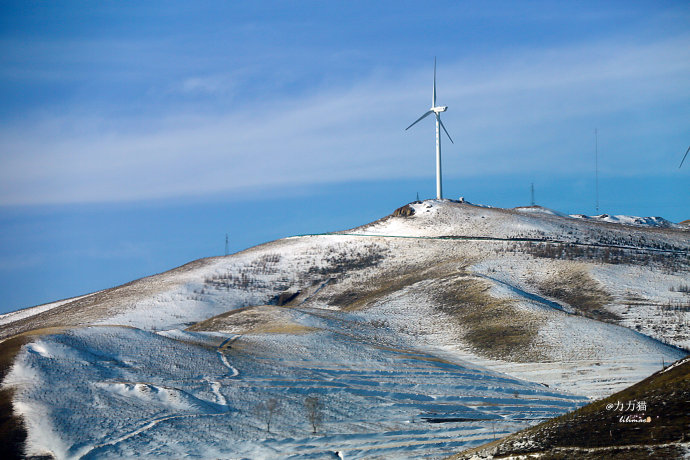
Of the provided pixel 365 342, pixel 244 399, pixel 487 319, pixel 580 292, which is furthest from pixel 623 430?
pixel 580 292

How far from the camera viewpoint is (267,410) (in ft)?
122

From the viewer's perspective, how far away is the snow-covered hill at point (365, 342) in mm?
34250

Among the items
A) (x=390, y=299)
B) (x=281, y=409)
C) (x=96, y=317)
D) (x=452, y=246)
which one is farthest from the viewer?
(x=452, y=246)

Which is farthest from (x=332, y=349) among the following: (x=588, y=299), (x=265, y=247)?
(x=265, y=247)

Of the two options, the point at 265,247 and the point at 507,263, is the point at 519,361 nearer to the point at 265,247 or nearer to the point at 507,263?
the point at 507,263

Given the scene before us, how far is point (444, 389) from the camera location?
44031 millimetres

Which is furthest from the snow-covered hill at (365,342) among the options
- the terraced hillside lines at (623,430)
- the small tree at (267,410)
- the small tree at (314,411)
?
the terraced hillside lines at (623,430)

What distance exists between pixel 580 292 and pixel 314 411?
49603mm

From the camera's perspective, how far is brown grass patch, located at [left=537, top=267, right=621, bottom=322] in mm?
72500

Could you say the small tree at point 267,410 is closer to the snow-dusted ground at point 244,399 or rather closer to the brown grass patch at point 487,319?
the snow-dusted ground at point 244,399

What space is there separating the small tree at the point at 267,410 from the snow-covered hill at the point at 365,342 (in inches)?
9.8

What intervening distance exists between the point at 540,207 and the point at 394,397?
118 m

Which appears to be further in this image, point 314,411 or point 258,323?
point 258,323

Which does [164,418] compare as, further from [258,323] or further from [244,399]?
[258,323]
